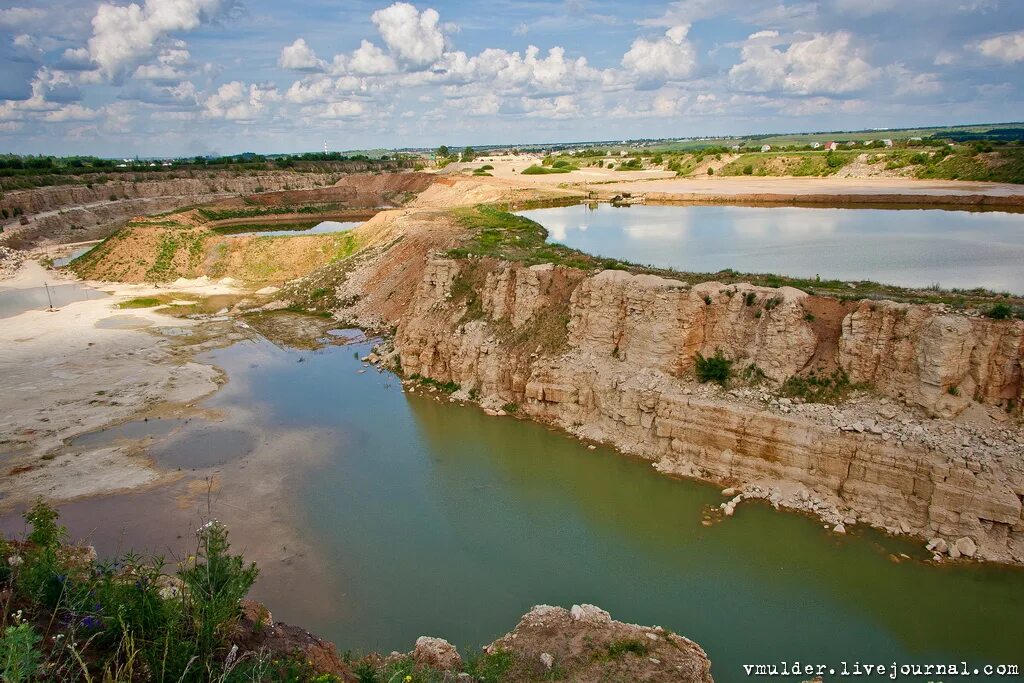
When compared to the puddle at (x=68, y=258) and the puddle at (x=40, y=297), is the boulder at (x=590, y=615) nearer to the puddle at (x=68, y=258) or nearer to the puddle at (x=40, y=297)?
the puddle at (x=40, y=297)

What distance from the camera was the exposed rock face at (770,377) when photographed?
1400 cm

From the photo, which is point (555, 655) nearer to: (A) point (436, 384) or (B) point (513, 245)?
(A) point (436, 384)

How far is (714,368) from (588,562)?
7.34 metres

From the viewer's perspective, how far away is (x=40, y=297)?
3966 cm

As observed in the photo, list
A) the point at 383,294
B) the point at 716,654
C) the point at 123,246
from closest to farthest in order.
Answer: the point at 716,654 < the point at 383,294 < the point at 123,246

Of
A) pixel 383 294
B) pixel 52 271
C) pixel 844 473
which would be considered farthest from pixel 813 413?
pixel 52 271

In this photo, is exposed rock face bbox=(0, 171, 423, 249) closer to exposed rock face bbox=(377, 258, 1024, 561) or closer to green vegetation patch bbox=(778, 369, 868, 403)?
exposed rock face bbox=(377, 258, 1024, 561)

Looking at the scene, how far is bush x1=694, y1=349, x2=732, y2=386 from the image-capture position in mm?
17766

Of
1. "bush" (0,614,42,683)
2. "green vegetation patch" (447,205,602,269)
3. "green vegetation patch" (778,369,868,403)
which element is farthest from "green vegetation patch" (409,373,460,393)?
"bush" (0,614,42,683)

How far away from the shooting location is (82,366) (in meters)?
26.9

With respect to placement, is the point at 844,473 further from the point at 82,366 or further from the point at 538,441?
the point at 82,366

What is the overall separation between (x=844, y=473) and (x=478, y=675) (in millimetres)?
10475

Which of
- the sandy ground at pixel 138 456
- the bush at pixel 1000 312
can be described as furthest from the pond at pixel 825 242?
the sandy ground at pixel 138 456

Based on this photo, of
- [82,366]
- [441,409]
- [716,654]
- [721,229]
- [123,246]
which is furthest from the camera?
[123,246]
